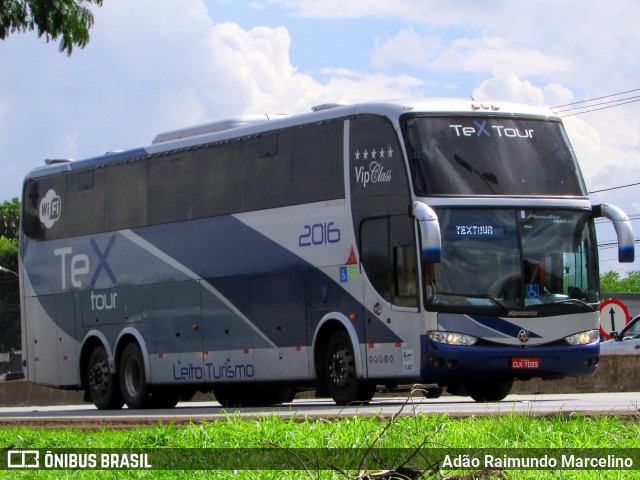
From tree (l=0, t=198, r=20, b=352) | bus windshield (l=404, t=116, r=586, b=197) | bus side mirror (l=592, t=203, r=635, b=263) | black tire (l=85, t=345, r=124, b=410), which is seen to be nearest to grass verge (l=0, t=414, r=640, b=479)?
bus windshield (l=404, t=116, r=586, b=197)

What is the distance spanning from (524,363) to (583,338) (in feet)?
3.51

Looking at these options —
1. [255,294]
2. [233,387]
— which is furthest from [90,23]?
[233,387]

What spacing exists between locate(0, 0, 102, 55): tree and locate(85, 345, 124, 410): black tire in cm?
1076

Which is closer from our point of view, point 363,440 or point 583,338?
point 363,440

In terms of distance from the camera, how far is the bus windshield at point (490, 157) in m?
19.0

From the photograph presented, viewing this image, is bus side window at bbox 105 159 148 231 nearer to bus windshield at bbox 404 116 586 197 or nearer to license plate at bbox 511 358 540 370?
bus windshield at bbox 404 116 586 197

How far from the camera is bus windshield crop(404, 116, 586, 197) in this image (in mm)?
18953

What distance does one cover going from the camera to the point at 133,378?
79.4 ft

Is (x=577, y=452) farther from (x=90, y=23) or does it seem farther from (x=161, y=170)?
(x=161, y=170)

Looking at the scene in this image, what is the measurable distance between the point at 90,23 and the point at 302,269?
22.4 ft

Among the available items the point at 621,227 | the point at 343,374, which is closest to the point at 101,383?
the point at 343,374

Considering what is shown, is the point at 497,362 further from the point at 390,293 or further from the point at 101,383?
the point at 101,383

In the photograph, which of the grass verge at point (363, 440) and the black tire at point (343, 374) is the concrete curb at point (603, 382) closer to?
the black tire at point (343, 374)

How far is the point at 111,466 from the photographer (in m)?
9.77
